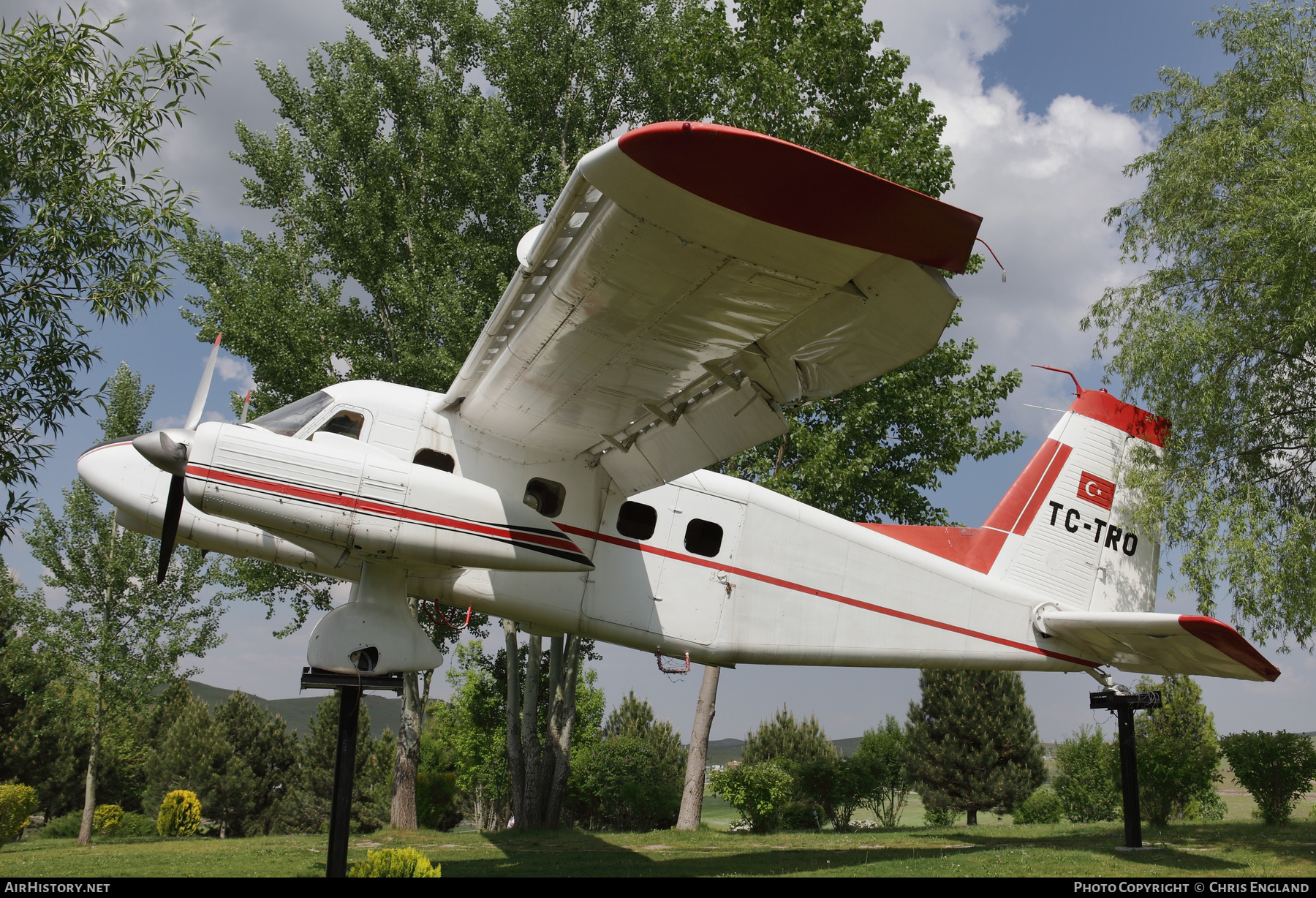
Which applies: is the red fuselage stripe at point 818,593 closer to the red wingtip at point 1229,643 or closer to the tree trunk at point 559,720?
the red wingtip at point 1229,643

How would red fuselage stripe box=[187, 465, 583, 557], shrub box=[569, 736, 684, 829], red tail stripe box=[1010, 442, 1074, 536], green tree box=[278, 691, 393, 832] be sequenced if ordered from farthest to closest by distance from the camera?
green tree box=[278, 691, 393, 832]
shrub box=[569, 736, 684, 829]
red tail stripe box=[1010, 442, 1074, 536]
red fuselage stripe box=[187, 465, 583, 557]

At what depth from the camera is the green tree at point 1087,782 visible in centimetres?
2172

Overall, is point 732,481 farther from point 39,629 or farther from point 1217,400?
point 39,629

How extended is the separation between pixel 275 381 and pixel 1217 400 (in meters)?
18.1

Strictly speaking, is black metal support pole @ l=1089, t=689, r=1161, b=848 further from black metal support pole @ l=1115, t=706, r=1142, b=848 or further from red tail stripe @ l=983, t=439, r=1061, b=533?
red tail stripe @ l=983, t=439, r=1061, b=533

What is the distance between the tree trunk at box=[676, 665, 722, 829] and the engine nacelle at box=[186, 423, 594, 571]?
11.2m

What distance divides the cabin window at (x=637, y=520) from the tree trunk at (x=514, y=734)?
10.3m

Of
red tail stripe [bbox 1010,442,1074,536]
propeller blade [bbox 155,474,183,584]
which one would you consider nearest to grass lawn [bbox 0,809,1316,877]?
red tail stripe [bbox 1010,442,1074,536]

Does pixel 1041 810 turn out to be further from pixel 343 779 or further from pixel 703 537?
pixel 343 779

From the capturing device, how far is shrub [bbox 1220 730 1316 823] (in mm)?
14961

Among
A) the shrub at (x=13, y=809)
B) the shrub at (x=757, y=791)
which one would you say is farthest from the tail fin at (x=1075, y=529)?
the shrub at (x=13, y=809)

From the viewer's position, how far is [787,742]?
2527cm

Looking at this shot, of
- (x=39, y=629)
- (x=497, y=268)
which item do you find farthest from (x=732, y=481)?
(x=39, y=629)

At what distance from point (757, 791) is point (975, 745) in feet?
36.6
